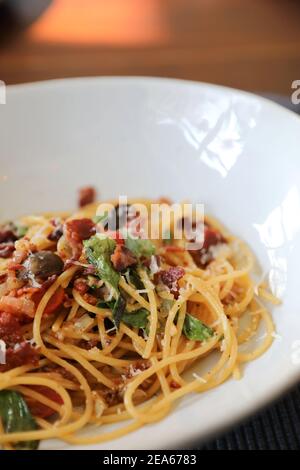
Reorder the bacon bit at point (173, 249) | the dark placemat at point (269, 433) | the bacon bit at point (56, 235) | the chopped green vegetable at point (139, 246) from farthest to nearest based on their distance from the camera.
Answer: the bacon bit at point (173, 249)
the bacon bit at point (56, 235)
the chopped green vegetable at point (139, 246)
the dark placemat at point (269, 433)

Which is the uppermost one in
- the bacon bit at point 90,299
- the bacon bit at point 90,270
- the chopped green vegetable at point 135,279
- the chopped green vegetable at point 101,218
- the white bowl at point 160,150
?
the white bowl at point 160,150

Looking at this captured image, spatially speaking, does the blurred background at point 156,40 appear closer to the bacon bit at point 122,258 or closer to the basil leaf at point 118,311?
the bacon bit at point 122,258

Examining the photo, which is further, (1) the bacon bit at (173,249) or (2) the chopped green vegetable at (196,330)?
(1) the bacon bit at (173,249)

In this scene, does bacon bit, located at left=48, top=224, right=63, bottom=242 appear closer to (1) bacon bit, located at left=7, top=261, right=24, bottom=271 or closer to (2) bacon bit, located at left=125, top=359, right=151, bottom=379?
(1) bacon bit, located at left=7, top=261, right=24, bottom=271

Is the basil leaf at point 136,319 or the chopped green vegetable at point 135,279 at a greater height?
the chopped green vegetable at point 135,279

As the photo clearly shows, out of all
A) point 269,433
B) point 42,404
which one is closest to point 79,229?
point 42,404

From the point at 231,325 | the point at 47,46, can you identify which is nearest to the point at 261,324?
the point at 231,325

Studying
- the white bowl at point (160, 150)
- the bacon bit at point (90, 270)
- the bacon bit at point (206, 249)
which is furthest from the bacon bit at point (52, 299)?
the white bowl at point (160, 150)
